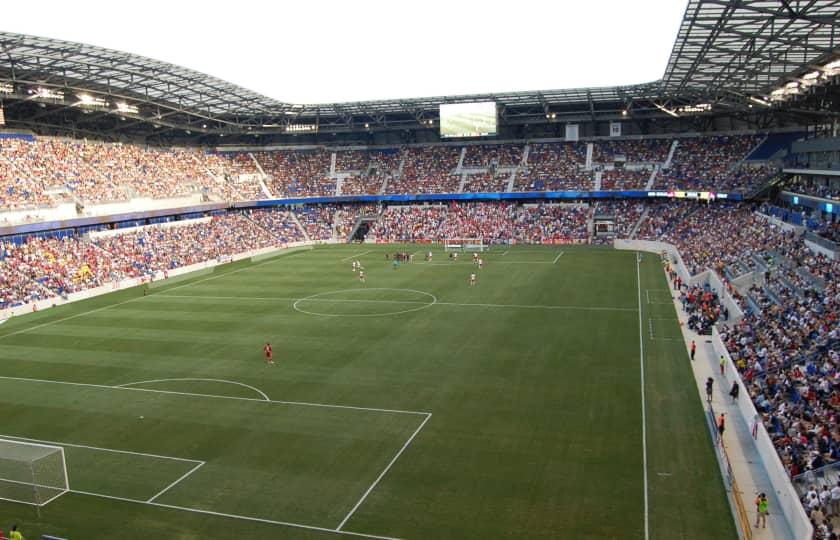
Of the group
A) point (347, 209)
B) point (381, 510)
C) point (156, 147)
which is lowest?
point (381, 510)

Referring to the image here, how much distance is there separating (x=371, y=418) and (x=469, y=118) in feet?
184

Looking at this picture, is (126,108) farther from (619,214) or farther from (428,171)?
(619,214)

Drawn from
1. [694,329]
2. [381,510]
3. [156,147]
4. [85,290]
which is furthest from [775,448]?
[156,147]

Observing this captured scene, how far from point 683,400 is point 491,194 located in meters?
54.1

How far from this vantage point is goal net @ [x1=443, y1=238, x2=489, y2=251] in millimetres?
68625

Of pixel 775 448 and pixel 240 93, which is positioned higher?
pixel 240 93

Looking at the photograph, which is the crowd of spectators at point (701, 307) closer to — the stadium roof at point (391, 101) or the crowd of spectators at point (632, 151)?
the stadium roof at point (391, 101)

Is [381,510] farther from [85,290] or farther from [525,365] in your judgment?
[85,290]

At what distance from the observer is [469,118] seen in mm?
73875

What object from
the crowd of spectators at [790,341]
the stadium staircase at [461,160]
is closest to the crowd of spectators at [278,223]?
the stadium staircase at [461,160]

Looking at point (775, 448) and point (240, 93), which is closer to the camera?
point (775, 448)

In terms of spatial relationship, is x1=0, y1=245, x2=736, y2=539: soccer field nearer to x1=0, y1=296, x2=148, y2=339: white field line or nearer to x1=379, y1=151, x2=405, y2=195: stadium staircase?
x1=0, y1=296, x2=148, y2=339: white field line

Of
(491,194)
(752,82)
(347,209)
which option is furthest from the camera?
(347,209)

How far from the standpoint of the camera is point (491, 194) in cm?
7644
